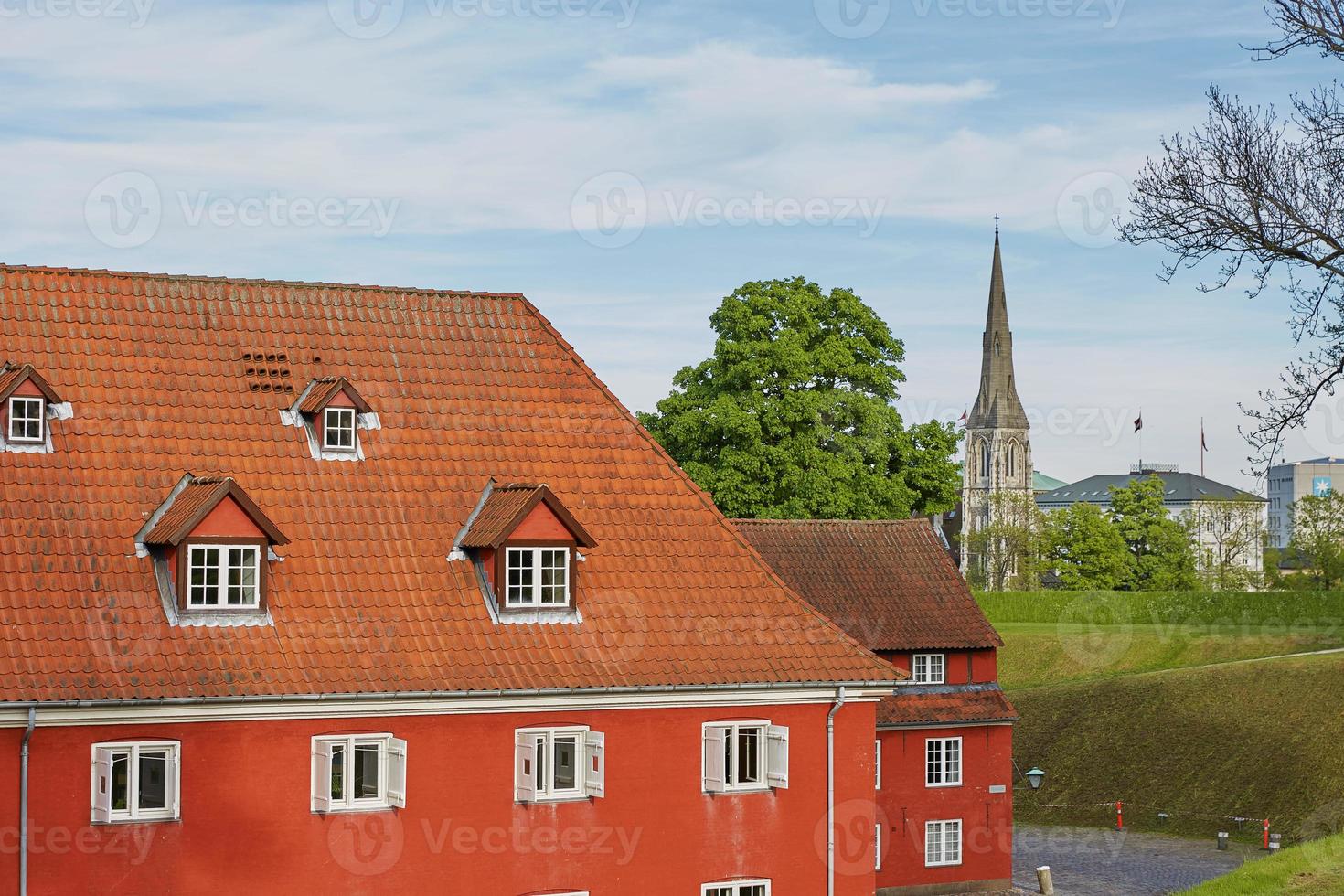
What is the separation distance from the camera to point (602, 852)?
27109mm

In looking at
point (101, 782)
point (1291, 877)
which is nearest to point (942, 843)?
point (1291, 877)

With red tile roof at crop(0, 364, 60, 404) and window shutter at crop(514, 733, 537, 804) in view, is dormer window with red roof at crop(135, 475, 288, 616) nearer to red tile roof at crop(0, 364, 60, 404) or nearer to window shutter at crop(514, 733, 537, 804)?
red tile roof at crop(0, 364, 60, 404)

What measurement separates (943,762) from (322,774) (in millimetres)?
24453

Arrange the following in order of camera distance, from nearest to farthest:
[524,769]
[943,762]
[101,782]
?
1. [101,782]
2. [524,769]
3. [943,762]

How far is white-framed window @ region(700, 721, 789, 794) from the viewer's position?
27906mm

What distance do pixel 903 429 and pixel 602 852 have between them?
3352 cm

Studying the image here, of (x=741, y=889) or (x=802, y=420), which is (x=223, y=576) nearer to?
(x=741, y=889)

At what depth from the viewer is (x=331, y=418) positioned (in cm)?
2762

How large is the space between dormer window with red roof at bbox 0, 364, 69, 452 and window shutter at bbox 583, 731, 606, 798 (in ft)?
32.4

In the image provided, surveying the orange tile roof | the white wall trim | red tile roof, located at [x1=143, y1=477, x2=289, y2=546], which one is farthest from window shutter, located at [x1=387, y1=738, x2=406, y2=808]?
red tile roof, located at [x1=143, y1=477, x2=289, y2=546]

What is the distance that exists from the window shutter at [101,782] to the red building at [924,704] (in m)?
24.0

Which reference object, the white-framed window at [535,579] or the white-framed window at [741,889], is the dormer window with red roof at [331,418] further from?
the white-framed window at [741,889]

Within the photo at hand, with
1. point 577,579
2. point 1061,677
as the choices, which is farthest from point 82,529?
point 1061,677

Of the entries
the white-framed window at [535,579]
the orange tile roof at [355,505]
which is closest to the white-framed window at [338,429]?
the orange tile roof at [355,505]
